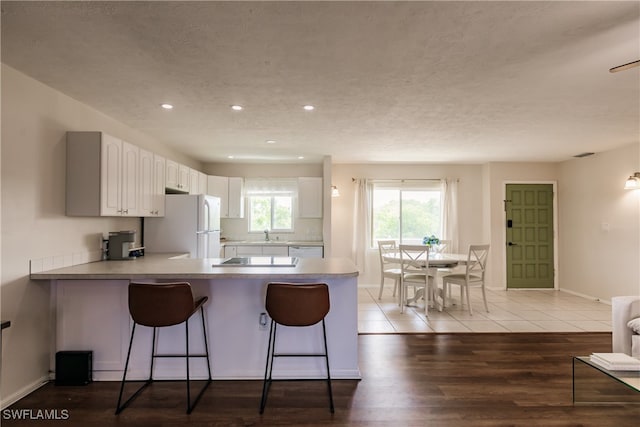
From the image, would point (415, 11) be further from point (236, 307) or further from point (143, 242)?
point (143, 242)

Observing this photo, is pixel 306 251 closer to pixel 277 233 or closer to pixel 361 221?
pixel 277 233

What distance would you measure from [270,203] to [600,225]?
18.1 feet

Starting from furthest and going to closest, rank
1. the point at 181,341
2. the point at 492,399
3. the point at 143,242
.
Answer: the point at 143,242 < the point at 181,341 < the point at 492,399

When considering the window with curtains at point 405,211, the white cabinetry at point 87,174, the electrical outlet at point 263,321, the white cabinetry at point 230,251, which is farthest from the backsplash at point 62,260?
the window with curtains at point 405,211

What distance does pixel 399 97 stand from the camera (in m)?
2.92

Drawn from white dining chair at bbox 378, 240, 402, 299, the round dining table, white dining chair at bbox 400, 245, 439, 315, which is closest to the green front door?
the round dining table

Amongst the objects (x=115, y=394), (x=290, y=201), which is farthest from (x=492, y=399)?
(x=290, y=201)

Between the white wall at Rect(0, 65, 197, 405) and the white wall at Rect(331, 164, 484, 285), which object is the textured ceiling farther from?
the white wall at Rect(331, 164, 484, 285)

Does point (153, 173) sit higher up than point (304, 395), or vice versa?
point (153, 173)

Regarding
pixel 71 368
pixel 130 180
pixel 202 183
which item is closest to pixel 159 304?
pixel 71 368

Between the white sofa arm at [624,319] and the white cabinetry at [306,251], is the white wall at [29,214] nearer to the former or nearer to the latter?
the white cabinetry at [306,251]

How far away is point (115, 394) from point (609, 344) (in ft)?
15.2

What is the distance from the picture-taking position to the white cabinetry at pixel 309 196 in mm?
5910

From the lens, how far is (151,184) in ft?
12.6
